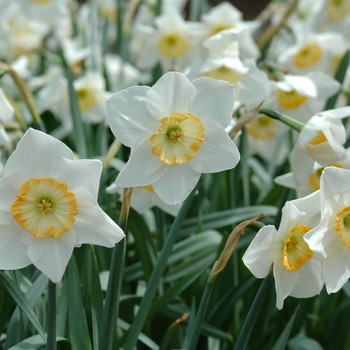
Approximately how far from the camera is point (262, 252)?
0.94 m

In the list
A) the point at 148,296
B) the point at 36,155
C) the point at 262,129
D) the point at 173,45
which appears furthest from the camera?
the point at 173,45

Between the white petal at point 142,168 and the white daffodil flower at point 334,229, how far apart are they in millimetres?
263

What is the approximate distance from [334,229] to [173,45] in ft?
4.86

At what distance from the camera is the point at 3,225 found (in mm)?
907

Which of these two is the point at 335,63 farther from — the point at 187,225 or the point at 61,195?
the point at 61,195

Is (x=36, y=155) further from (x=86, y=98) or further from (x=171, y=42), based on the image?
(x=171, y=42)

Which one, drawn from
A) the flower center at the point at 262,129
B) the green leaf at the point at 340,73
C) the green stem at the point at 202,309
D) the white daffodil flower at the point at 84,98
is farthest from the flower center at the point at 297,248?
the white daffodil flower at the point at 84,98

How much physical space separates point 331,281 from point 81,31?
2.46 metres

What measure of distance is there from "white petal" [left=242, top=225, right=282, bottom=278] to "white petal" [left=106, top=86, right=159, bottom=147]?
249 mm

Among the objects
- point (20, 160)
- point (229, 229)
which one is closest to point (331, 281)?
point (20, 160)

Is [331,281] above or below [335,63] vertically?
above

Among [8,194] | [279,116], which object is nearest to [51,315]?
[8,194]

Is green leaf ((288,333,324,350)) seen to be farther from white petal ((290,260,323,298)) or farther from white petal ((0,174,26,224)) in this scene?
white petal ((0,174,26,224))

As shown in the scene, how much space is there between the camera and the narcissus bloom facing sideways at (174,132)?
960mm
